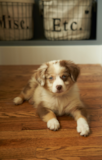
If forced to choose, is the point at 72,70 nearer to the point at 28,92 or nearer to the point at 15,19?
the point at 28,92

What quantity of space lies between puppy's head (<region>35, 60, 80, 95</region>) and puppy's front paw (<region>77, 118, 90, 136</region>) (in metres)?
0.25

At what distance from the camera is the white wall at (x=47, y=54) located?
2.80 metres

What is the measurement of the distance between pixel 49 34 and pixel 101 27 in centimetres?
80

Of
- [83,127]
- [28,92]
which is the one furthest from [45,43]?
[83,127]

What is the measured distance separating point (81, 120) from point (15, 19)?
2.00 metres

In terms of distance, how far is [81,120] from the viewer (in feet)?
4.22

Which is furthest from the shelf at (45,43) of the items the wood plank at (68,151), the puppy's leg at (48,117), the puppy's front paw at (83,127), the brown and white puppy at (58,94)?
the wood plank at (68,151)

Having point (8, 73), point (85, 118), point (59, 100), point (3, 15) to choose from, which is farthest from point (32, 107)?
point (3, 15)

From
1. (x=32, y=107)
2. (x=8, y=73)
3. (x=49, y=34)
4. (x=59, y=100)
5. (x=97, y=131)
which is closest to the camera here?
(x=97, y=131)

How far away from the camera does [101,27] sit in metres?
2.64

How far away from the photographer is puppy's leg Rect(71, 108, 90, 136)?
3.96 feet

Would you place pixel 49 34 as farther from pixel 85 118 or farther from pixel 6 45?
pixel 85 118

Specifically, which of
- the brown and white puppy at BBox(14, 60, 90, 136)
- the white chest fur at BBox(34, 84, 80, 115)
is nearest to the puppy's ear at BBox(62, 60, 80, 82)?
the brown and white puppy at BBox(14, 60, 90, 136)

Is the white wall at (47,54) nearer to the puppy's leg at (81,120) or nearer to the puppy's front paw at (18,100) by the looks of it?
the puppy's front paw at (18,100)
